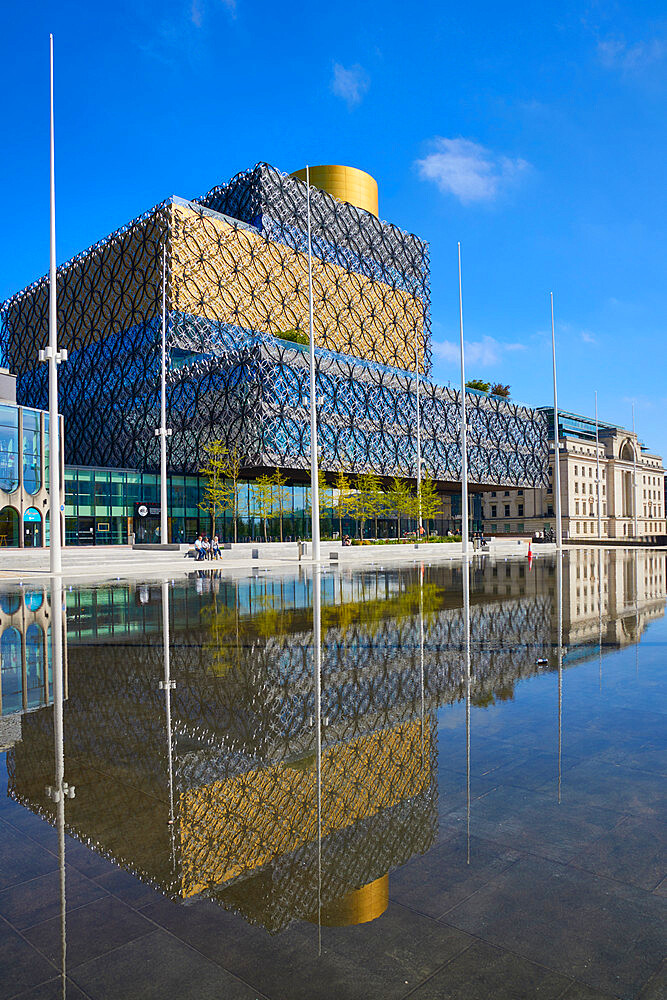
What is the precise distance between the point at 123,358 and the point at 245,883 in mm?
72716

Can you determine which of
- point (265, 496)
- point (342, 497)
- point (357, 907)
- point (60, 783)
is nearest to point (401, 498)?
point (342, 497)

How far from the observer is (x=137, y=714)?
728 centimetres

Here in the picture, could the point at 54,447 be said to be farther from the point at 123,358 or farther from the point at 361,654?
the point at 123,358

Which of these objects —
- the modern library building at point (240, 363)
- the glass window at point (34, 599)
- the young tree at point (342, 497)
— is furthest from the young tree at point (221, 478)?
the glass window at point (34, 599)

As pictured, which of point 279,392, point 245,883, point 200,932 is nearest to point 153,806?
point 245,883

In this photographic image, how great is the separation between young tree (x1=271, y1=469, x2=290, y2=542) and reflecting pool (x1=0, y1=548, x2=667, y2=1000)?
181 ft

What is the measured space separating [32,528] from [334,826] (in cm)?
4811

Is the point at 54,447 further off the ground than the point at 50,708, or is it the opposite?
the point at 54,447

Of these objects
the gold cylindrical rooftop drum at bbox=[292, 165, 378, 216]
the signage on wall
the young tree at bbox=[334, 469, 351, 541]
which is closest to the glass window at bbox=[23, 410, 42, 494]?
the signage on wall

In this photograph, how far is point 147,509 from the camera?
62500 millimetres

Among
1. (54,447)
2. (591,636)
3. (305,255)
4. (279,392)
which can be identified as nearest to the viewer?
(591,636)

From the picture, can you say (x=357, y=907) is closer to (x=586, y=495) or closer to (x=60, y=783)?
(x=60, y=783)

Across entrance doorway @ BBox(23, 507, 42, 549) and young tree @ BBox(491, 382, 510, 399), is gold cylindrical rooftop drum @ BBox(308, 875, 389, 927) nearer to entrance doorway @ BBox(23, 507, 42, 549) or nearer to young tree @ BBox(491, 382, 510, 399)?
entrance doorway @ BBox(23, 507, 42, 549)

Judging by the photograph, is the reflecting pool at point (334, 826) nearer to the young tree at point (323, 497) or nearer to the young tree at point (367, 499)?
the young tree at point (323, 497)
